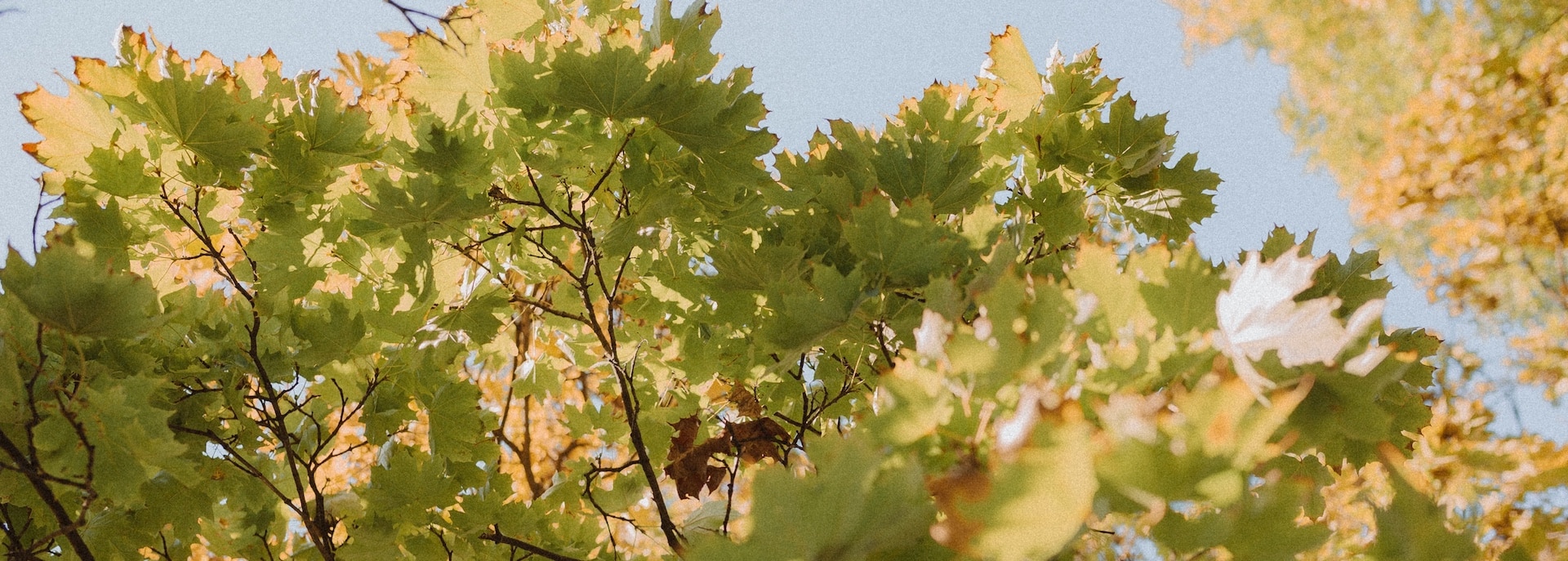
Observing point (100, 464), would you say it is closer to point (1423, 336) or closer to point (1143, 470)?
point (1143, 470)

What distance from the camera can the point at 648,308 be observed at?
1.88m

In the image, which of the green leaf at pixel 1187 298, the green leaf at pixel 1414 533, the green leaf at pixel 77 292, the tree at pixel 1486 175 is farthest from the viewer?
the tree at pixel 1486 175

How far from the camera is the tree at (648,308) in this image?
769 millimetres

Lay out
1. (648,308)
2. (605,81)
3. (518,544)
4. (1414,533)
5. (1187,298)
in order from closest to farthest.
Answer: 1. (1414,533)
2. (1187,298)
3. (605,81)
4. (518,544)
5. (648,308)

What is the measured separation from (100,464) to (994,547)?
3.90ft

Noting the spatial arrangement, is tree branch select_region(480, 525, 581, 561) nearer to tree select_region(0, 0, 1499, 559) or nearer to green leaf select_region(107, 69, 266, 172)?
tree select_region(0, 0, 1499, 559)

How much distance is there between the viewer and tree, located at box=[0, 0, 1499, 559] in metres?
0.77

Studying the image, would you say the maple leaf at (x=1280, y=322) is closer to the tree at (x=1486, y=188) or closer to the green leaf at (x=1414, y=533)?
the green leaf at (x=1414, y=533)

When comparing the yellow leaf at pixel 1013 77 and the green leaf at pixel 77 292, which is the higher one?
the yellow leaf at pixel 1013 77

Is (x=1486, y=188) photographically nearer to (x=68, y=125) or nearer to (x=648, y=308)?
(x=648, y=308)

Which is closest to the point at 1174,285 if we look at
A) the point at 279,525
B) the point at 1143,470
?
the point at 1143,470

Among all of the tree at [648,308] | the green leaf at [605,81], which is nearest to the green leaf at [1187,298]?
the tree at [648,308]

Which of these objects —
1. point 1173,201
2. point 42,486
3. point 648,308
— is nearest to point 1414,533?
point 1173,201

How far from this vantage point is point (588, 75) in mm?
1415
